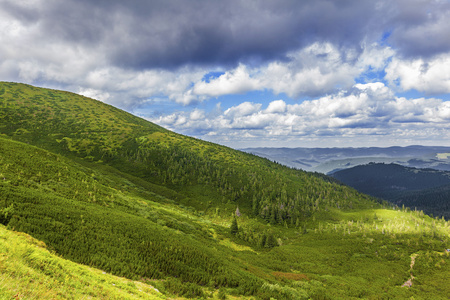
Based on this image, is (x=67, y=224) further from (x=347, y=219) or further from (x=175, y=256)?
(x=347, y=219)

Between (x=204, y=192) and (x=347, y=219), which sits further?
(x=347, y=219)

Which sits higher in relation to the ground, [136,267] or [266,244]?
[136,267]

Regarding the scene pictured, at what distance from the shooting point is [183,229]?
46.9 meters

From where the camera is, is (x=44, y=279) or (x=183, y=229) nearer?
(x=44, y=279)

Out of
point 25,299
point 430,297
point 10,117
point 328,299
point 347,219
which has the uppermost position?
point 10,117

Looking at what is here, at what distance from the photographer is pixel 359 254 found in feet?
329

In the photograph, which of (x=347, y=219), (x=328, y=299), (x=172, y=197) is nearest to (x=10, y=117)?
(x=172, y=197)

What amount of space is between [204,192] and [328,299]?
125 meters

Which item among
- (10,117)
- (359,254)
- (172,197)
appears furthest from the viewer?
(10,117)

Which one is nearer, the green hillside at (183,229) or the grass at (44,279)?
the grass at (44,279)

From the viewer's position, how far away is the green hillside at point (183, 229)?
1958cm

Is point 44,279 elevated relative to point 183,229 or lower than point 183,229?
elevated

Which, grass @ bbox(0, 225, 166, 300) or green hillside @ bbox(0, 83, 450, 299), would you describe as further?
green hillside @ bbox(0, 83, 450, 299)

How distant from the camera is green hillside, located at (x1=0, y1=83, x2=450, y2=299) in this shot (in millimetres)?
19578
